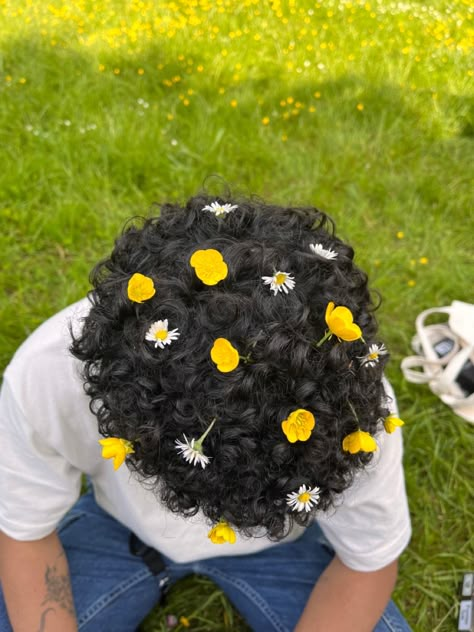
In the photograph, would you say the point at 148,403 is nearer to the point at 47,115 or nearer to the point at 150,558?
the point at 150,558

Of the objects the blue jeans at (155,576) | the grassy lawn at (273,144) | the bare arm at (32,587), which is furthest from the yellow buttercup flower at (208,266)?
the grassy lawn at (273,144)

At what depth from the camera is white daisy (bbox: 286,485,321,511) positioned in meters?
0.78

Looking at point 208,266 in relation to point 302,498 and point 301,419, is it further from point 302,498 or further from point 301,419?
point 302,498

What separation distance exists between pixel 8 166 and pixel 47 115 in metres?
0.31

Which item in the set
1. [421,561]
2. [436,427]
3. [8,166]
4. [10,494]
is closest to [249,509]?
[10,494]

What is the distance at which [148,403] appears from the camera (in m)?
0.75

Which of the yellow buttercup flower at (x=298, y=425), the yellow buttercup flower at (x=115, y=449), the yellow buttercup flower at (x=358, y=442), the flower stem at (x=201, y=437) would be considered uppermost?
the yellow buttercup flower at (x=298, y=425)

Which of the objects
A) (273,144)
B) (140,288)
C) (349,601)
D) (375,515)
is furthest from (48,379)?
→ (273,144)

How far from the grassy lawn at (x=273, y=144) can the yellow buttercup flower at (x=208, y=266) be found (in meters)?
1.11

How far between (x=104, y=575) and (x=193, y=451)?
0.74m

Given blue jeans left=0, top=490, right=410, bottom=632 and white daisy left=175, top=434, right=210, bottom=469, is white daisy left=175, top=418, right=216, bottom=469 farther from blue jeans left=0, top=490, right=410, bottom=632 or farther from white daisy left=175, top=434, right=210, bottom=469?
blue jeans left=0, top=490, right=410, bottom=632

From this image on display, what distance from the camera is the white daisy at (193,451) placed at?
720 millimetres

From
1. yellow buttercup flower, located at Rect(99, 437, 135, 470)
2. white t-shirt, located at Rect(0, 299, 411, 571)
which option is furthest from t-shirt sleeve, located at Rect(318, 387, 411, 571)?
yellow buttercup flower, located at Rect(99, 437, 135, 470)

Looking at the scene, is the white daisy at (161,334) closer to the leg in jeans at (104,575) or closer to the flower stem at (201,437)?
the flower stem at (201,437)
